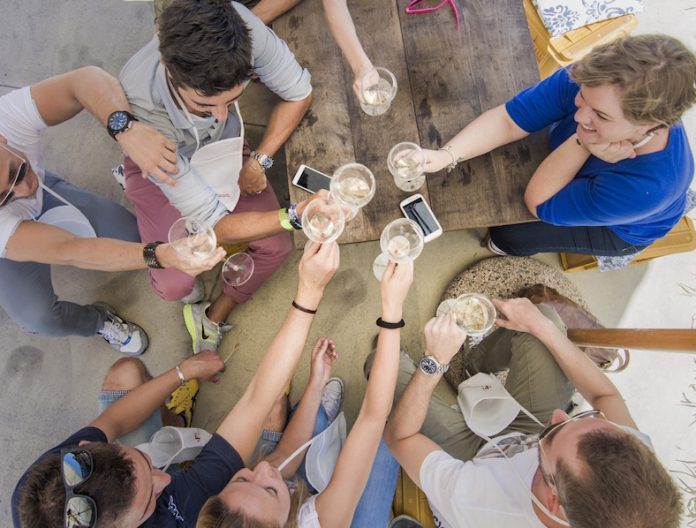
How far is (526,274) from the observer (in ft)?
9.00

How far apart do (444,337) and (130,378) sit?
179 cm

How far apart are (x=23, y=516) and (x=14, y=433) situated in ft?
5.10

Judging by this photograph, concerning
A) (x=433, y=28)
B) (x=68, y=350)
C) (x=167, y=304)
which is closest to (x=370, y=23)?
(x=433, y=28)

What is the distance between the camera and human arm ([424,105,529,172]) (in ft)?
6.27

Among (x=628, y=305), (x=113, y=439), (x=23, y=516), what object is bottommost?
(x=628, y=305)

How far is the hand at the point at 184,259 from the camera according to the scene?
1.87 metres

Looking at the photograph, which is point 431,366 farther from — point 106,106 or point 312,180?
point 106,106

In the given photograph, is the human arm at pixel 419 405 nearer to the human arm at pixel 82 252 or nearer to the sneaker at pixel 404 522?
the sneaker at pixel 404 522

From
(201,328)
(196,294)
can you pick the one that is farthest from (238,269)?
(201,328)

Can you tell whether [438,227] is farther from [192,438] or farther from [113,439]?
[113,439]

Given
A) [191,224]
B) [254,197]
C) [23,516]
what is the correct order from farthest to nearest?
1. [254,197]
2. [191,224]
3. [23,516]

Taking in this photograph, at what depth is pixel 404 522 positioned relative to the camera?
2137 millimetres

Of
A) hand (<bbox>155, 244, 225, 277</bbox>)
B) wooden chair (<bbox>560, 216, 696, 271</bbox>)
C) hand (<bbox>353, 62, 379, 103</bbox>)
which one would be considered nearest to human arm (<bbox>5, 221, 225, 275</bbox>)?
hand (<bbox>155, 244, 225, 277</bbox>)

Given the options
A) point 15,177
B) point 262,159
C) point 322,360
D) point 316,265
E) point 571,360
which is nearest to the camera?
Answer: point 316,265
